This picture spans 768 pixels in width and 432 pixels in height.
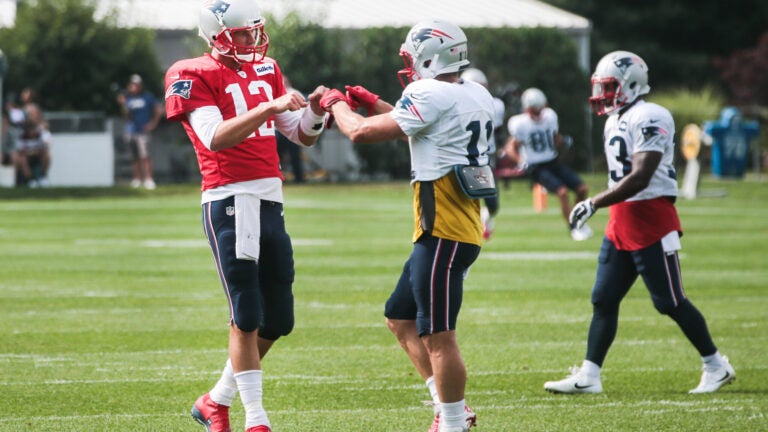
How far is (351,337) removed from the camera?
9.05 metres

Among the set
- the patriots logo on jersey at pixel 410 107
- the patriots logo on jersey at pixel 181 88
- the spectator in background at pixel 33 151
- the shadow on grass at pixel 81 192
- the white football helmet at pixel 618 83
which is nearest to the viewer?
the patriots logo on jersey at pixel 410 107

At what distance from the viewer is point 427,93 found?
566 cm

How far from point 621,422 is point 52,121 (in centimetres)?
2297

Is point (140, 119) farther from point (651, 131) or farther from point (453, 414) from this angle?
point (453, 414)

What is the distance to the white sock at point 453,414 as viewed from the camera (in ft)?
18.9

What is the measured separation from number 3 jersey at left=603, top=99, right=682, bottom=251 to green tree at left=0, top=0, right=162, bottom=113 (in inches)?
954

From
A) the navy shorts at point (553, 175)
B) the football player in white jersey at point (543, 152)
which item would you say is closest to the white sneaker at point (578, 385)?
the football player in white jersey at point (543, 152)

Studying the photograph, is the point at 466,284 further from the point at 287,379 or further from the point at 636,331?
the point at 287,379

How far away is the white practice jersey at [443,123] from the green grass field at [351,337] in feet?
4.41

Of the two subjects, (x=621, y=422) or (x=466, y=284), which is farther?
(x=466, y=284)

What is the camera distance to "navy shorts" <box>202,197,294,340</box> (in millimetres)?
5773

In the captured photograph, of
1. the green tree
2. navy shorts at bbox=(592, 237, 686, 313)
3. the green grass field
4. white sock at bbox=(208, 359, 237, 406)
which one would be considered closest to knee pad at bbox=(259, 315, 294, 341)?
white sock at bbox=(208, 359, 237, 406)

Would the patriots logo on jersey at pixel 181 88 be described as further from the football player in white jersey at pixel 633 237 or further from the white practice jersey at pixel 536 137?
the white practice jersey at pixel 536 137

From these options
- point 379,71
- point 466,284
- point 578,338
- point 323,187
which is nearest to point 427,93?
point 578,338
